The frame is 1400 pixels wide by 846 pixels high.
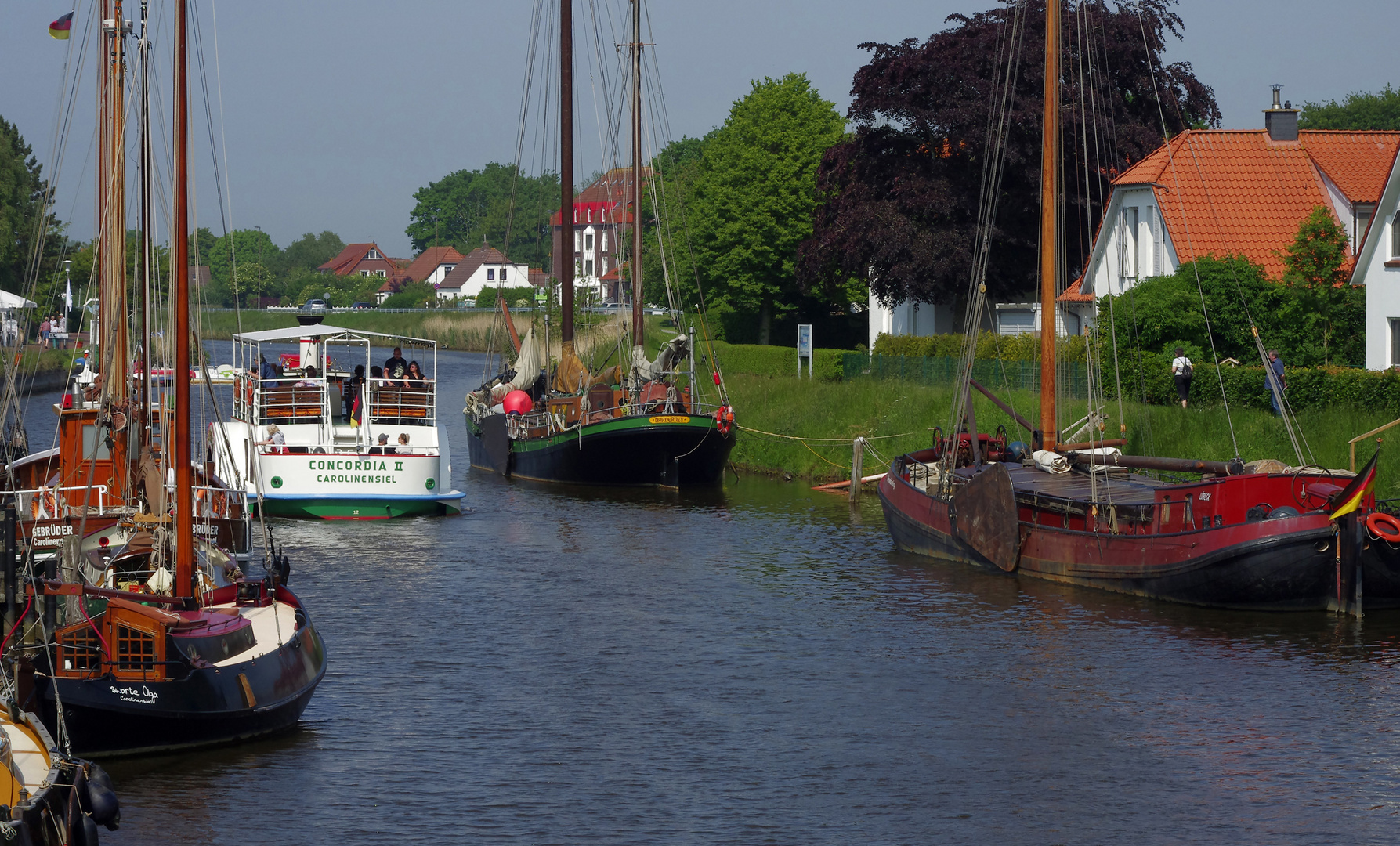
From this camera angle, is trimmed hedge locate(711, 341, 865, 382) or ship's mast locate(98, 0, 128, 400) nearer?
ship's mast locate(98, 0, 128, 400)

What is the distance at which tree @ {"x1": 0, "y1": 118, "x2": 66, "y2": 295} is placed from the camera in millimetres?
90312

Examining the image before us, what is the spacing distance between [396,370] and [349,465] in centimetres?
340

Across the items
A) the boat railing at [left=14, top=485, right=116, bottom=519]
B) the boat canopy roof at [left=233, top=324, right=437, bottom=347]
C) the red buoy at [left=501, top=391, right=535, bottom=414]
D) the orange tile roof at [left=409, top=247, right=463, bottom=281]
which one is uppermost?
the orange tile roof at [left=409, top=247, right=463, bottom=281]

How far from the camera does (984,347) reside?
142 feet

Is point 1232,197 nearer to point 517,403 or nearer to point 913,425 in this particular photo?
point 913,425

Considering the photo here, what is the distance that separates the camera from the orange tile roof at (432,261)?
181500mm

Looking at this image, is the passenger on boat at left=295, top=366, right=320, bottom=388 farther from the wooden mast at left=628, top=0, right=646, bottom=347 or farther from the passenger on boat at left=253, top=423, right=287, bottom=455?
the wooden mast at left=628, top=0, right=646, bottom=347

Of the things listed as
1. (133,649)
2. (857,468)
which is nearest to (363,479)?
(857,468)

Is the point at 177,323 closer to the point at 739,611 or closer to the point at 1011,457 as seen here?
the point at 739,611

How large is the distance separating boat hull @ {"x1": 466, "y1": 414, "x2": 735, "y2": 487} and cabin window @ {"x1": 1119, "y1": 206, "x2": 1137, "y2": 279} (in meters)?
13.9

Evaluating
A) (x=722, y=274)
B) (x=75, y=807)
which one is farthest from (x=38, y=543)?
(x=722, y=274)

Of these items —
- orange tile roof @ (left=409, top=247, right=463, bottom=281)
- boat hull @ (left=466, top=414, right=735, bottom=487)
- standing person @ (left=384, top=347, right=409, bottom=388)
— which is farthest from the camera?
orange tile roof @ (left=409, top=247, right=463, bottom=281)

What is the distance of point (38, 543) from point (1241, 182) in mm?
33703

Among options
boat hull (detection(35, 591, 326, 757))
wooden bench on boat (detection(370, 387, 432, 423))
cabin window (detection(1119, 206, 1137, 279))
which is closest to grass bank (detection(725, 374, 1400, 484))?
cabin window (detection(1119, 206, 1137, 279))
